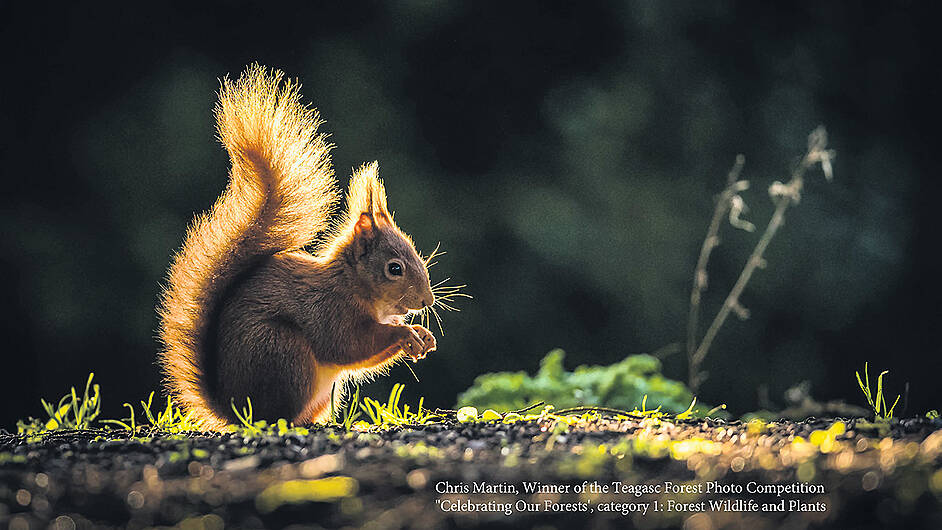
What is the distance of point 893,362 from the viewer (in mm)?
5754

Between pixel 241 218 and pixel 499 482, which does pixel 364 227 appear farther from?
pixel 499 482

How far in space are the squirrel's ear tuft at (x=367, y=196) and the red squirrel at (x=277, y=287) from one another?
0.11 feet

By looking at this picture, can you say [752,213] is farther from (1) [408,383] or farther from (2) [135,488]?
(2) [135,488]

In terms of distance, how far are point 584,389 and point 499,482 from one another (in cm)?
217

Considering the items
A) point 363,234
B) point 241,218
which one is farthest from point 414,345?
point 241,218

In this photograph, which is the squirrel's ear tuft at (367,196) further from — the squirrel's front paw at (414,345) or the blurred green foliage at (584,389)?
the blurred green foliage at (584,389)

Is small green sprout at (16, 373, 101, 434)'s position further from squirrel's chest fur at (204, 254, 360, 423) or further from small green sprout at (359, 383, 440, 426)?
small green sprout at (359, 383, 440, 426)

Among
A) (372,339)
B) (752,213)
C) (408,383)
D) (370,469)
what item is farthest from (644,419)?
(752,213)

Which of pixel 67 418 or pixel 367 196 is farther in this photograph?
pixel 367 196

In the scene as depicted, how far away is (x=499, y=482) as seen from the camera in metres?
1.58

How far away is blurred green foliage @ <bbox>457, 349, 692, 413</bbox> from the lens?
3602 millimetres

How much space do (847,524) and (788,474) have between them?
0.23 m

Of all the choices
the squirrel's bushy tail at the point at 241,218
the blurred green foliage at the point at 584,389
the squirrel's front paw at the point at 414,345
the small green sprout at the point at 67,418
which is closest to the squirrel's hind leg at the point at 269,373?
the squirrel's bushy tail at the point at 241,218

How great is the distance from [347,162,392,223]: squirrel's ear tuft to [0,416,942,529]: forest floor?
3.34ft
